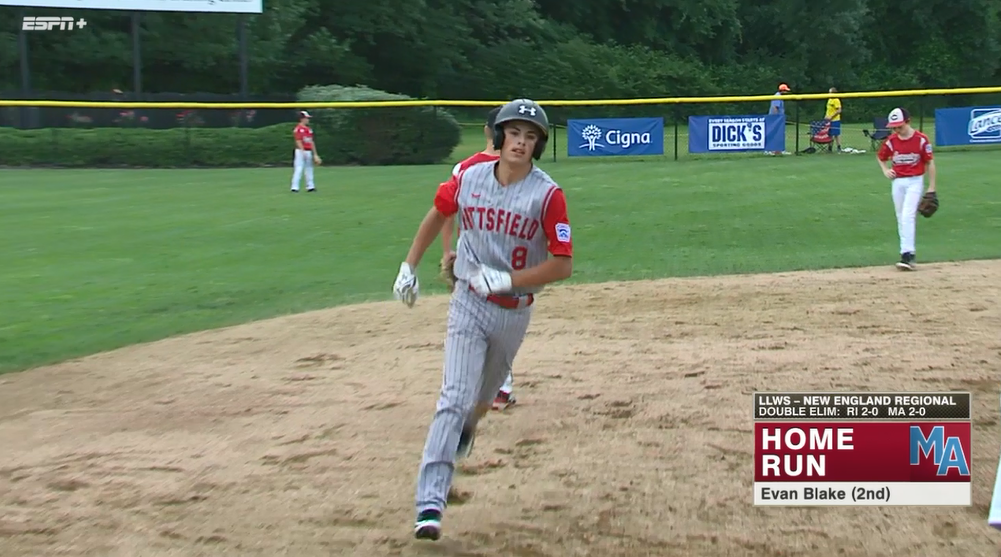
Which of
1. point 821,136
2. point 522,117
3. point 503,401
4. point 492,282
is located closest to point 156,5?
point 821,136

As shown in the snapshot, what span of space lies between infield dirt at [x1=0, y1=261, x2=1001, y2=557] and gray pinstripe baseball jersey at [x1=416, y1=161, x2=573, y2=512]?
0.46 m

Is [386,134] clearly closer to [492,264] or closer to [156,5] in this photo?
[156,5]

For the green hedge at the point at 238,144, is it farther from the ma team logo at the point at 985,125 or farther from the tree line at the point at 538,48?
the ma team logo at the point at 985,125

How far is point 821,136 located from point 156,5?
20.1 meters

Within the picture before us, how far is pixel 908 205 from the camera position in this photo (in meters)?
13.5

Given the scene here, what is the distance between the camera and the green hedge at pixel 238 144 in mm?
32031

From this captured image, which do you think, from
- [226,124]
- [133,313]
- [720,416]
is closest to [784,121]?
[226,124]

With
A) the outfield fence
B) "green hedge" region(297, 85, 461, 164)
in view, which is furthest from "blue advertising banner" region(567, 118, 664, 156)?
"green hedge" region(297, 85, 461, 164)

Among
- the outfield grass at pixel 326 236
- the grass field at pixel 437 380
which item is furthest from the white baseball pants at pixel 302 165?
the grass field at pixel 437 380

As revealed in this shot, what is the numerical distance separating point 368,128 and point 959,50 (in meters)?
43.8

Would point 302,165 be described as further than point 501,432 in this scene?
Yes

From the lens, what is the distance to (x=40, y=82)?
4422cm

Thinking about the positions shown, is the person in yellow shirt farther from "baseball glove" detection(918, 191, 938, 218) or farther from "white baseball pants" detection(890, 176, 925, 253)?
"white baseball pants" detection(890, 176, 925, 253)

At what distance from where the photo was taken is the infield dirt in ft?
17.1
